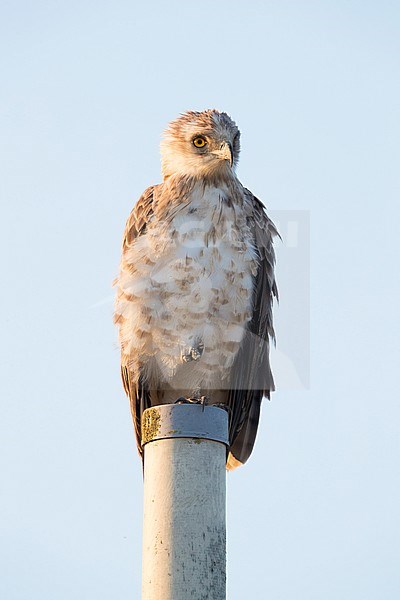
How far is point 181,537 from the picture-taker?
4.20 m

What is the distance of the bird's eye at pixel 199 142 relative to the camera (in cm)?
676

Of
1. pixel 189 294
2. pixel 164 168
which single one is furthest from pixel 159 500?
pixel 164 168

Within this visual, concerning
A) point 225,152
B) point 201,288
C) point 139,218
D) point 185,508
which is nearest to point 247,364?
point 201,288

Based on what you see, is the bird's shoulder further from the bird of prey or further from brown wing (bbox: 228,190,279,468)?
brown wing (bbox: 228,190,279,468)

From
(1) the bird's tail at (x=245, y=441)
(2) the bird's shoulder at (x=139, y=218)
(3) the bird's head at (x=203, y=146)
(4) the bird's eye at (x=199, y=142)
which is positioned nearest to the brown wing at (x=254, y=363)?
(1) the bird's tail at (x=245, y=441)

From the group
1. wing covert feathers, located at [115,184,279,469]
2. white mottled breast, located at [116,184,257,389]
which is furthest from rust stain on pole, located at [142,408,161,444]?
wing covert feathers, located at [115,184,279,469]

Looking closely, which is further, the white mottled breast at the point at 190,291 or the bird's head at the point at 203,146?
the bird's head at the point at 203,146

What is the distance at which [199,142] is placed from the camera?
267 inches

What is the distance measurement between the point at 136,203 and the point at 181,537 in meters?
3.16

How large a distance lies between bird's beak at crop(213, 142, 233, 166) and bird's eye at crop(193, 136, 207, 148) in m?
0.14

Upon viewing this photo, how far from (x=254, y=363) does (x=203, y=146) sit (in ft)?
4.96

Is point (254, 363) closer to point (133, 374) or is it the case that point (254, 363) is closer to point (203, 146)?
point (133, 374)

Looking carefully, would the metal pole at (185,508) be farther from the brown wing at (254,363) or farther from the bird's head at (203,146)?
the bird's head at (203,146)

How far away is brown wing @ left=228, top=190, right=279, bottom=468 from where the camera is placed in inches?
259
